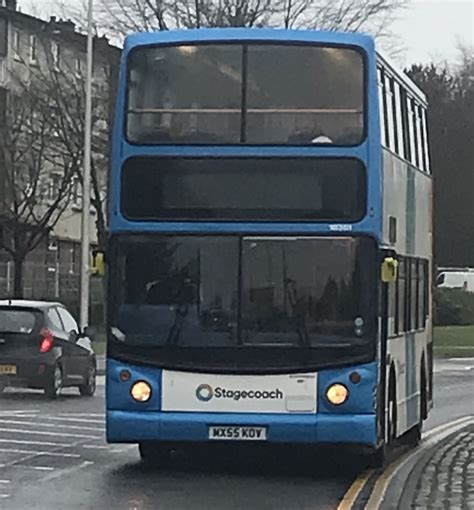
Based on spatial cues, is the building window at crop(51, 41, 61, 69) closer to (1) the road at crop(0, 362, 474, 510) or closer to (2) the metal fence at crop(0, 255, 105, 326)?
(2) the metal fence at crop(0, 255, 105, 326)

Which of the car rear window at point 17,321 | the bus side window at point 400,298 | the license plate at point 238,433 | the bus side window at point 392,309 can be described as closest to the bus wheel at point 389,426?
the bus side window at point 392,309

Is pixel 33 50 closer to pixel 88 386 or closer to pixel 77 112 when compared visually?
pixel 77 112

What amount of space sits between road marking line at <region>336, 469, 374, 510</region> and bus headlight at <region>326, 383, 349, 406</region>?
0.79m

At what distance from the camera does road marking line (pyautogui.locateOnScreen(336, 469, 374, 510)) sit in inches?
559

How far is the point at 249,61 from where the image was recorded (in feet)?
53.3

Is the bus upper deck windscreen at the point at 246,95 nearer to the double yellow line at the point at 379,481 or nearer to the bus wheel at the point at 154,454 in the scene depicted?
the double yellow line at the point at 379,481

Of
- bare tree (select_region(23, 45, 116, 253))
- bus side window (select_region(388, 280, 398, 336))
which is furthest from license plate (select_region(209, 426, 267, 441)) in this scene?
bare tree (select_region(23, 45, 116, 253))

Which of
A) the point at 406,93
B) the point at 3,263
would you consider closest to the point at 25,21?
the point at 3,263

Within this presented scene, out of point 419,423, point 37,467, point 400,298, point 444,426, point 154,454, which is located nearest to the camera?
point 37,467

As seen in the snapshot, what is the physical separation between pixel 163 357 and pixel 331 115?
2749mm

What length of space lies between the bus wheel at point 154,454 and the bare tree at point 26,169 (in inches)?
1430

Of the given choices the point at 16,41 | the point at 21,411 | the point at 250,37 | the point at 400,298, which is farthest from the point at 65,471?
the point at 16,41

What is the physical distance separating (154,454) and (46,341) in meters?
9.43

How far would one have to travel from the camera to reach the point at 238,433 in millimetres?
15875
